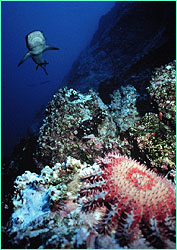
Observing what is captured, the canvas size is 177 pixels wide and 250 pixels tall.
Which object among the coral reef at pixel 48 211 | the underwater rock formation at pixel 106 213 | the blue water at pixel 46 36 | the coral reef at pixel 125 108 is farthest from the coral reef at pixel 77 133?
the blue water at pixel 46 36

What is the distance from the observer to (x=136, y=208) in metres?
1.80

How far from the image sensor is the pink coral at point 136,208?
1680 millimetres

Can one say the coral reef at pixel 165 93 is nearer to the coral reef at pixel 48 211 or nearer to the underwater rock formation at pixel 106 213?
the underwater rock formation at pixel 106 213

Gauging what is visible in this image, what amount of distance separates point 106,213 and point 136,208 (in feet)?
1.50

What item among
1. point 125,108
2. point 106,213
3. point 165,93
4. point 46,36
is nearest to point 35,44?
point 125,108

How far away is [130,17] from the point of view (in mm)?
10172

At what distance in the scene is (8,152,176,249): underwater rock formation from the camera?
1.73 m

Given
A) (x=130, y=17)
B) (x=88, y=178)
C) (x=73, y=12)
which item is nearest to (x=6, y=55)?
(x=73, y=12)

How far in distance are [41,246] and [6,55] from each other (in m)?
110

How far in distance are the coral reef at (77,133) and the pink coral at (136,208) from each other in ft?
4.47

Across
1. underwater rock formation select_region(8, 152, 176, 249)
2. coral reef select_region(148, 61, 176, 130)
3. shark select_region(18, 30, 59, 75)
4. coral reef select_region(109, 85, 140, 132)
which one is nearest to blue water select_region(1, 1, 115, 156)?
coral reef select_region(109, 85, 140, 132)

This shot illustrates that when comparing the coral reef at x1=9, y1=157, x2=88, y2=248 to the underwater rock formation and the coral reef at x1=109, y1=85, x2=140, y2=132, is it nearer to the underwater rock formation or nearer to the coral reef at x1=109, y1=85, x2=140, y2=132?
the underwater rock formation

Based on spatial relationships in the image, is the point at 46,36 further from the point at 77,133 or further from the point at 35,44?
the point at 77,133

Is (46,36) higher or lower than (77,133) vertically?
higher
